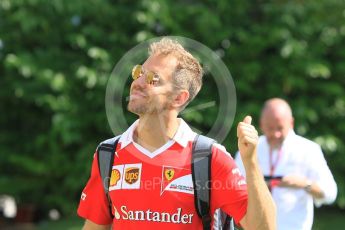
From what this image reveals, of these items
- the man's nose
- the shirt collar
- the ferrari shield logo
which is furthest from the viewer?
the man's nose

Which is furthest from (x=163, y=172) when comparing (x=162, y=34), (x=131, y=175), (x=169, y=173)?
(x=162, y=34)

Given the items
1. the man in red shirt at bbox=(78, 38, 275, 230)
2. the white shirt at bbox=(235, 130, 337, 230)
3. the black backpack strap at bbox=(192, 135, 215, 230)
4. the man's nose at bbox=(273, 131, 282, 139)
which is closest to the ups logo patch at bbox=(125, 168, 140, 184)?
the man in red shirt at bbox=(78, 38, 275, 230)

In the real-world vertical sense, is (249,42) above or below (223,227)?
above

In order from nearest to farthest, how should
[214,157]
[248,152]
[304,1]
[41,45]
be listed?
[248,152] → [214,157] → [304,1] → [41,45]

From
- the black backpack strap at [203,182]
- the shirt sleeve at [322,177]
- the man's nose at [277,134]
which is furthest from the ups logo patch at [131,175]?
the man's nose at [277,134]

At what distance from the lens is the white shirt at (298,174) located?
552 centimetres

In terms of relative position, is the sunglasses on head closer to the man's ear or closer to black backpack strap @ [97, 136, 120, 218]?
the man's ear

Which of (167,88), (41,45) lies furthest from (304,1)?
(167,88)

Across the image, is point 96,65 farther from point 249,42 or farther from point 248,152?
point 248,152

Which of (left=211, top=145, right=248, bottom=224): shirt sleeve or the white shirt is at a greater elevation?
the white shirt

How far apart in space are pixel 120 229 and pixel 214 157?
0.55 meters

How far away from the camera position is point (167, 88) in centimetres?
335

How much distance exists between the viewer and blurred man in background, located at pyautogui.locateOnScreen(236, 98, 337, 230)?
18.0 ft

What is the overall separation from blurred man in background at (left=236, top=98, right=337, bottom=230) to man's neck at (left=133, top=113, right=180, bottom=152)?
2.19 meters
